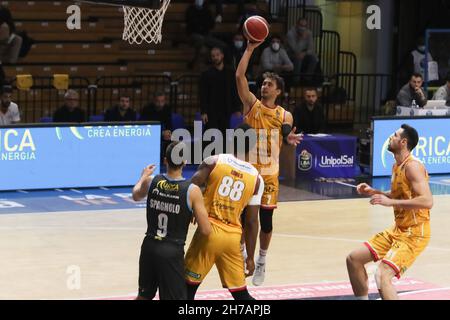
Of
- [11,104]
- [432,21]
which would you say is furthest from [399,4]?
[11,104]

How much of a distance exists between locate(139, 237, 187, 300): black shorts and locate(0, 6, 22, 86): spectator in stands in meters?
14.0

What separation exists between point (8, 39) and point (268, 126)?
464 inches

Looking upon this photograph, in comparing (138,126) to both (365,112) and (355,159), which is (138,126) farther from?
(365,112)

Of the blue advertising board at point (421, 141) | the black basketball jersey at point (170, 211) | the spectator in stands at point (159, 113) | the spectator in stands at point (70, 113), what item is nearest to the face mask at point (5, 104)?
the spectator in stands at point (70, 113)

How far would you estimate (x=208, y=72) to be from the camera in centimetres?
1902

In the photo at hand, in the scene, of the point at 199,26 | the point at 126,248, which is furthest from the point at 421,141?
the point at 126,248

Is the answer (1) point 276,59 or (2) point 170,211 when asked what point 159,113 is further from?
(2) point 170,211

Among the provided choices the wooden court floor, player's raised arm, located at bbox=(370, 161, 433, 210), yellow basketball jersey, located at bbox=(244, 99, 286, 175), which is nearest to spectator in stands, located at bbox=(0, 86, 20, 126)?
the wooden court floor

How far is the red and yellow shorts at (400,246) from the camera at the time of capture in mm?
10211

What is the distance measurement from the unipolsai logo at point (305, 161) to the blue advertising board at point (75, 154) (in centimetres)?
269

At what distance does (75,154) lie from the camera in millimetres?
17875

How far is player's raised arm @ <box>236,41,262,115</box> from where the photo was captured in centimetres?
1184

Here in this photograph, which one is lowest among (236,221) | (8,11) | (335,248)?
(335,248)

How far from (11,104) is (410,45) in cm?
1174
